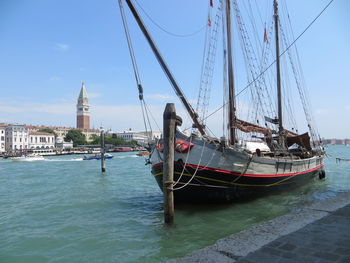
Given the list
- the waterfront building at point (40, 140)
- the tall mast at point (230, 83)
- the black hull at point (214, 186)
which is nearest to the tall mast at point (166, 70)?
the black hull at point (214, 186)

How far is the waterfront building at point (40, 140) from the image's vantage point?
118 metres

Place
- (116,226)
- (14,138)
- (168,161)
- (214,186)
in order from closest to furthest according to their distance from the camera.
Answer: (168,161) < (116,226) < (214,186) < (14,138)

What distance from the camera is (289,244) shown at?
4.94m

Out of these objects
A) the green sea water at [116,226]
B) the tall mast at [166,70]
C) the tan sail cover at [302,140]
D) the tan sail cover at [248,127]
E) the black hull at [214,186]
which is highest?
the tall mast at [166,70]

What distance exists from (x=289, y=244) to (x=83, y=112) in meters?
185

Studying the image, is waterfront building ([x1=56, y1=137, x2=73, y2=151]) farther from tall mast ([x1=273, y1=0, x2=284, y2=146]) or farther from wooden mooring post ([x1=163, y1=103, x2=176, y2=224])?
wooden mooring post ([x1=163, y1=103, x2=176, y2=224])

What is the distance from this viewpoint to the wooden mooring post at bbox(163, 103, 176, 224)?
8992mm

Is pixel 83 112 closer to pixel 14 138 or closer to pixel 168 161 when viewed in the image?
pixel 14 138

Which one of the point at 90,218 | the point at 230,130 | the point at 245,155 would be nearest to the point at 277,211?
the point at 245,155

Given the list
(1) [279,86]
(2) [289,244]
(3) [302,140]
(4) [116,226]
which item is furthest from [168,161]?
(1) [279,86]

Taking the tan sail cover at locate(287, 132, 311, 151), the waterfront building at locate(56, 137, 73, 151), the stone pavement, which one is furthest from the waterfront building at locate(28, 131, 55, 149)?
the stone pavement

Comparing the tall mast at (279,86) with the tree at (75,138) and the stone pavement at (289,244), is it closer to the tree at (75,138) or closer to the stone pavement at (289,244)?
the stone pavement at (289,244)

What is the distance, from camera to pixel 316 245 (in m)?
4.77

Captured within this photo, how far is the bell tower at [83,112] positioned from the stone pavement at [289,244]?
180609mm
